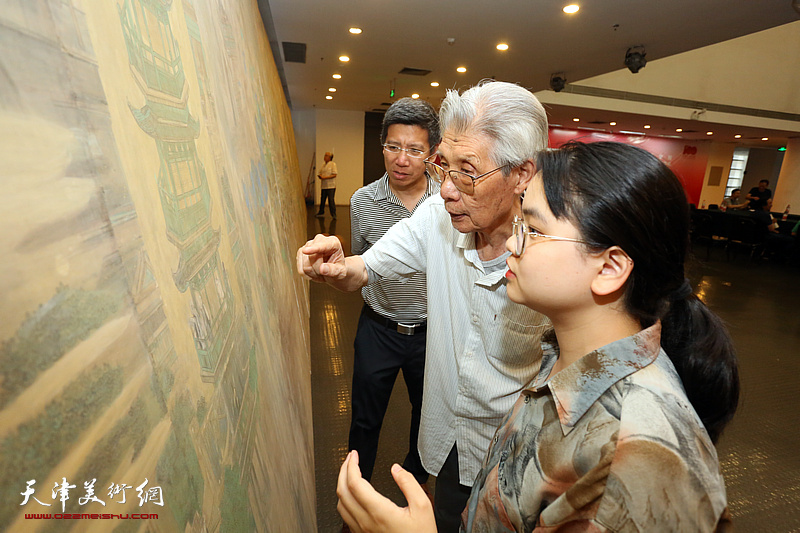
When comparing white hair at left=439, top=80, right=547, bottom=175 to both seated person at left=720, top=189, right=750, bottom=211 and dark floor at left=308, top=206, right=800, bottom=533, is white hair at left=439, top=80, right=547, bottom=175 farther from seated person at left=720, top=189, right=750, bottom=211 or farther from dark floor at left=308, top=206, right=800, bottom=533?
seated person at left=720, top=189, right=750, bottom=211

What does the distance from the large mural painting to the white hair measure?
74cm

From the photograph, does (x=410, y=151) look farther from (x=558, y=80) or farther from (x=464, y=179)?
(x=558, y=80)

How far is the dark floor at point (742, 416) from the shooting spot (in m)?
2.44

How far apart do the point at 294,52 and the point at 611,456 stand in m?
8.32

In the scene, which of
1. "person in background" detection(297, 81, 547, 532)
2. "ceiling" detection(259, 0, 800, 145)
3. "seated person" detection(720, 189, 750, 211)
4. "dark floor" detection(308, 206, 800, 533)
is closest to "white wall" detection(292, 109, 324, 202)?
"ceiling" detection(259, 0, 800, 145)

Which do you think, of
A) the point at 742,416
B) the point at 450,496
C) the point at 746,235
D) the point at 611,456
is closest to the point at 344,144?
the point at 746,235

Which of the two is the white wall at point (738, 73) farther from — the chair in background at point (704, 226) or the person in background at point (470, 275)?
the person in background at point (470, 275)

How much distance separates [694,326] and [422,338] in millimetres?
1417

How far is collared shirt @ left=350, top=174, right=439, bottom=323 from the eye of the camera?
2117 millimetres

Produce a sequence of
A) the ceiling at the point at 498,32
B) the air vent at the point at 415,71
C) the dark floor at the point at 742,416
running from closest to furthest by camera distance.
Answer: the dark floor at the point at 742,416, the ceiling at the point at 498,32, the air vent at the point at 415,71

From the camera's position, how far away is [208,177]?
88cm

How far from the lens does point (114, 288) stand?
432 millimetres

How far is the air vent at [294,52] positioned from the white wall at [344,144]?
7.84 m

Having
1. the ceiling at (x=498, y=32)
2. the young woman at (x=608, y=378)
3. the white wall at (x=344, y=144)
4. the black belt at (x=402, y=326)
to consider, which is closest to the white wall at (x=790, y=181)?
the ceiling at (x=498, y=32)
